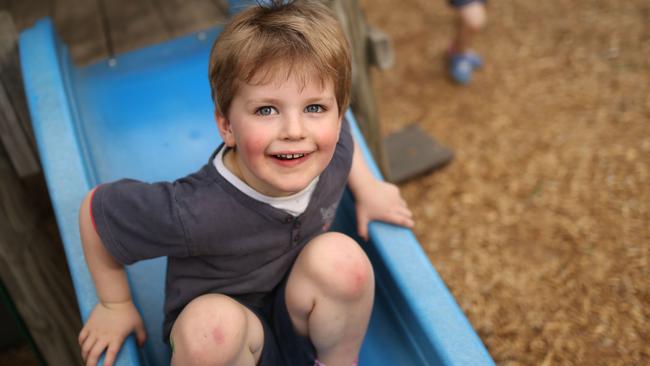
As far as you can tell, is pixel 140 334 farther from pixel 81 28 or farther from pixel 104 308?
pixel 81 28

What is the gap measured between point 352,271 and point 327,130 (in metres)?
0.32

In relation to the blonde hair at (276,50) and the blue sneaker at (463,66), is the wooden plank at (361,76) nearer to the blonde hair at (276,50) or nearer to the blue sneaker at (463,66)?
the blonde hair at (276,50)

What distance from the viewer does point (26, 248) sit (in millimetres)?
1707

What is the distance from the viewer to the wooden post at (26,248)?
5.44ft

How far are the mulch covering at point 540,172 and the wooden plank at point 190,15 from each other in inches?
41.0

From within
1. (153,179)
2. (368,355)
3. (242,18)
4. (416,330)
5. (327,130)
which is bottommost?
(368,355)

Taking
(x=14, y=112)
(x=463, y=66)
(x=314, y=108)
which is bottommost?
(x=463, y=66)

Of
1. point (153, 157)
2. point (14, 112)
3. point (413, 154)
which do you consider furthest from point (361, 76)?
point (14, 112)

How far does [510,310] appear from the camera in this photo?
6.95 ft

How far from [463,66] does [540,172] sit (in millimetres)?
879

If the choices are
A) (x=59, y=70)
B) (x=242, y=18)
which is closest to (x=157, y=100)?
(x=59, y=70)

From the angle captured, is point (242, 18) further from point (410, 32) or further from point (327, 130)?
point (410, 32)

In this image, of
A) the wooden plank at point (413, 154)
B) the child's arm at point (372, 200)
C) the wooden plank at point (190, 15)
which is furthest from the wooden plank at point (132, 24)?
the child's arm at point (372, 200)

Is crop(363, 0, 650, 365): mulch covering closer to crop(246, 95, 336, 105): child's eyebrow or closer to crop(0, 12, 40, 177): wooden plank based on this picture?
crop(246, 95, 336, 105): child's eyebrow
